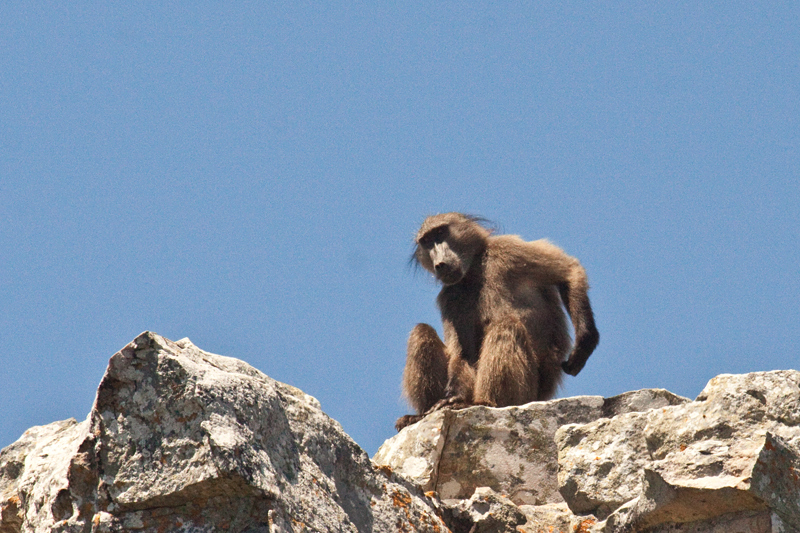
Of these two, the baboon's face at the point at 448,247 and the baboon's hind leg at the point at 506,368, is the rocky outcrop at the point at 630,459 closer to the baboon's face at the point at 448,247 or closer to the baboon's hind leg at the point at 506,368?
the baboon's hind leg at the point at 506,368

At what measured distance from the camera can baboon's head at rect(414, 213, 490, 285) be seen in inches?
415

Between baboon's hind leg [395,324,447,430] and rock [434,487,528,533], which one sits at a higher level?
baboon's hind leg [395,324,447,430]

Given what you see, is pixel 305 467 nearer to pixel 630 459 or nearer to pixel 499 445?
pixel 630 459

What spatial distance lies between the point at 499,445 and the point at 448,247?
4.01 metres

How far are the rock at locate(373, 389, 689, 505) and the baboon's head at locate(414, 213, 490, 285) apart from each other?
10.7 ft

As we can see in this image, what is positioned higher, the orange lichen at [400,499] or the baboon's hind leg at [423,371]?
the baboon's hind leg at [423,371]

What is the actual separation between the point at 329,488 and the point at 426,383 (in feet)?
16.3

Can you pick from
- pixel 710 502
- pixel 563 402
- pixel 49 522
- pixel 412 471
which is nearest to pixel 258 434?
pixel 49 522

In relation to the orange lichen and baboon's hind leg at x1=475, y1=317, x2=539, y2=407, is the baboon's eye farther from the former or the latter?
the orange lichen

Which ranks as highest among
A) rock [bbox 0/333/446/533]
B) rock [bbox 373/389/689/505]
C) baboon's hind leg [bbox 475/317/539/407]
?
baboon's hind leg [bbox 475/317/539/407]

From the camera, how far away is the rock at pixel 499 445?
6930mm

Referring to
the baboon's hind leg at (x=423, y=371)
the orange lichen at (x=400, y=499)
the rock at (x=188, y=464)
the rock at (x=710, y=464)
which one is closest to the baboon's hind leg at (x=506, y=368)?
the baboon's hind leg at (x=423, y=371)

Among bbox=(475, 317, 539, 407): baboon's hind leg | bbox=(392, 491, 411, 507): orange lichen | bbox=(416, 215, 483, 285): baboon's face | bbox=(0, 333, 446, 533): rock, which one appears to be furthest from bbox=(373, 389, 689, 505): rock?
bbox=(416, 215, 483, 285): baboon's face

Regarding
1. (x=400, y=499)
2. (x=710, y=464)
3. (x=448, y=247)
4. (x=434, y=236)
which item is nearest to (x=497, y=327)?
(x=448, y=247)
